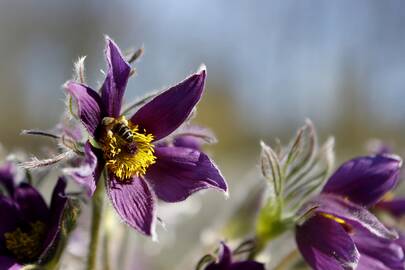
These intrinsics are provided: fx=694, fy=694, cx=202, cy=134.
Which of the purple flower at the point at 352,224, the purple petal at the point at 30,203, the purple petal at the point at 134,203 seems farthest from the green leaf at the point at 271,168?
the purple petal at the point at 30,203

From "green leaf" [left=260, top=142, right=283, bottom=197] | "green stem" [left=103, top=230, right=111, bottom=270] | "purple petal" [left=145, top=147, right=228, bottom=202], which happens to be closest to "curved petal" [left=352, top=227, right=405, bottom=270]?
"green leaf" [left=260, top=142, right=283, bottom=197]

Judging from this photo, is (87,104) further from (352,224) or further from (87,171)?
(352,224)

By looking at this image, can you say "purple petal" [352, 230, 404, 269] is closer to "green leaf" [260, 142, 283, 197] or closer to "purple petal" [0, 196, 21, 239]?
"green leaf" [260, 142, 283, 197]

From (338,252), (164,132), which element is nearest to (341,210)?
(338,252)

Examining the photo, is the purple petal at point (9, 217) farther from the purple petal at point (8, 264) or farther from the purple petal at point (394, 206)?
the purple petal at point (394, 206)

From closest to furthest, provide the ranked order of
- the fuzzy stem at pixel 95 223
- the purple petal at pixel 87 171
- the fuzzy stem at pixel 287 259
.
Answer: the purple petal at pixel 87 171
the fuzzy stem at pixel 95 223
the fuzzy stem at pixel 287 259

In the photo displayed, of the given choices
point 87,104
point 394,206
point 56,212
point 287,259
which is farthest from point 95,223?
point 394,206

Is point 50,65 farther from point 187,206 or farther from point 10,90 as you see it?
point 187,206
